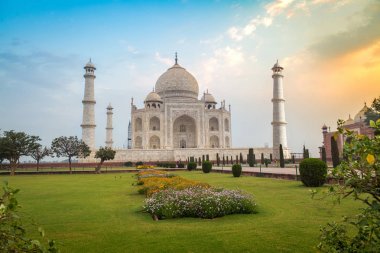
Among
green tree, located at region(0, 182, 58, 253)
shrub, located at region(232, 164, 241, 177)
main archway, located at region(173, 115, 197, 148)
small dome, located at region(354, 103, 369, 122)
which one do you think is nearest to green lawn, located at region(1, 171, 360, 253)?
green tree, located at region(0, 182, 58, 253)

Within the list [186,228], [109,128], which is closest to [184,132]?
[109,128]

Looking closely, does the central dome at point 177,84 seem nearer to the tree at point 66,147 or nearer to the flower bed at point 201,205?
the tree at point 66,147

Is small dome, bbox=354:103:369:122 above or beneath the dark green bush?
above

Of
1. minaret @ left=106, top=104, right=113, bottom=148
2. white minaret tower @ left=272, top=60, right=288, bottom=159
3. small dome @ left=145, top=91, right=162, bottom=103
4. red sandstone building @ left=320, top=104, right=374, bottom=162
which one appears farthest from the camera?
minaret @ left=106, top=104, right=113, bottom=148

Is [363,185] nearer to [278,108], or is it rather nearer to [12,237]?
[12,237]

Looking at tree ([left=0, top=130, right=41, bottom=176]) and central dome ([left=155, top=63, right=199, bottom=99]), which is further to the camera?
central dome ([left=155, top=63, right=199, bottom=99])

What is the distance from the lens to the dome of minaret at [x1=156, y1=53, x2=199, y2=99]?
4888cm

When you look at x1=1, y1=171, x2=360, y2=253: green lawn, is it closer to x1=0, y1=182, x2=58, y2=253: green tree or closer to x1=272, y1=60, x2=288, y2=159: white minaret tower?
x1=0, y1=182, x2=58, y2=253: green tree

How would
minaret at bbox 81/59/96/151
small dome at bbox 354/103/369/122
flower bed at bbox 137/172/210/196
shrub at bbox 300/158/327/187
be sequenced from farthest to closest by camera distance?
minaret at bbox 81/59/96/151 → small dome at bbox 354/103/369/122 → shrub at bbox 300/158/327/187 → flower bed at bbox 137/172/210/196

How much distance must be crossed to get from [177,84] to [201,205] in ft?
143

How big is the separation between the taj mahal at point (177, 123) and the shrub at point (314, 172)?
89.8 feet

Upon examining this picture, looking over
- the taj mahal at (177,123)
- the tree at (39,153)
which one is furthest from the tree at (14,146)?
the taj mahal at (177,123)

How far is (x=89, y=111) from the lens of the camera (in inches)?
1516

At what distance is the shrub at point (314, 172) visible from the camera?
10398mm
